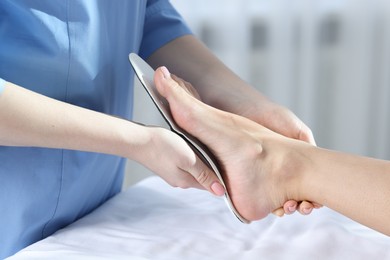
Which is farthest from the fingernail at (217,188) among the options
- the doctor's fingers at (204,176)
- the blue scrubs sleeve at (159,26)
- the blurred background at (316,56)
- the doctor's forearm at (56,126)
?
the blurred background at (316,56)

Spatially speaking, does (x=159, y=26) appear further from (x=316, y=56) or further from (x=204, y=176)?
(x=316, y=56)

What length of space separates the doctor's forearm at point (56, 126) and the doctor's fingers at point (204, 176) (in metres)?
0.10

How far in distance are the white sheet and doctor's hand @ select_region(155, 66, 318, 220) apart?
6cm

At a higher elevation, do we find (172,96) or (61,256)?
(172,96)

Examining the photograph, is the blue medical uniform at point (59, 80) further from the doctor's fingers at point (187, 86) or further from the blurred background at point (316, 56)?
the blurred background at point (316, 56)

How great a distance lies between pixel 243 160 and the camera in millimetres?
1204

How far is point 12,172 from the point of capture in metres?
1.12

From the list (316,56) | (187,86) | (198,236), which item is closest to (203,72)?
(187,86)

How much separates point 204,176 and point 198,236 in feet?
0.35

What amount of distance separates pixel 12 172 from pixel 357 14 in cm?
149

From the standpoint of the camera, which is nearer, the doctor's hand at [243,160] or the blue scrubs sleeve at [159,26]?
the doctor's hand at [243,160]

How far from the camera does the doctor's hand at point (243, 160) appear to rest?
1206 millimetres

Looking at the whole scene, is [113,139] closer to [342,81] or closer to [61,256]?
[61,256]

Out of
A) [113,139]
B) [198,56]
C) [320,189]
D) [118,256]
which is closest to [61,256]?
[118,256]
